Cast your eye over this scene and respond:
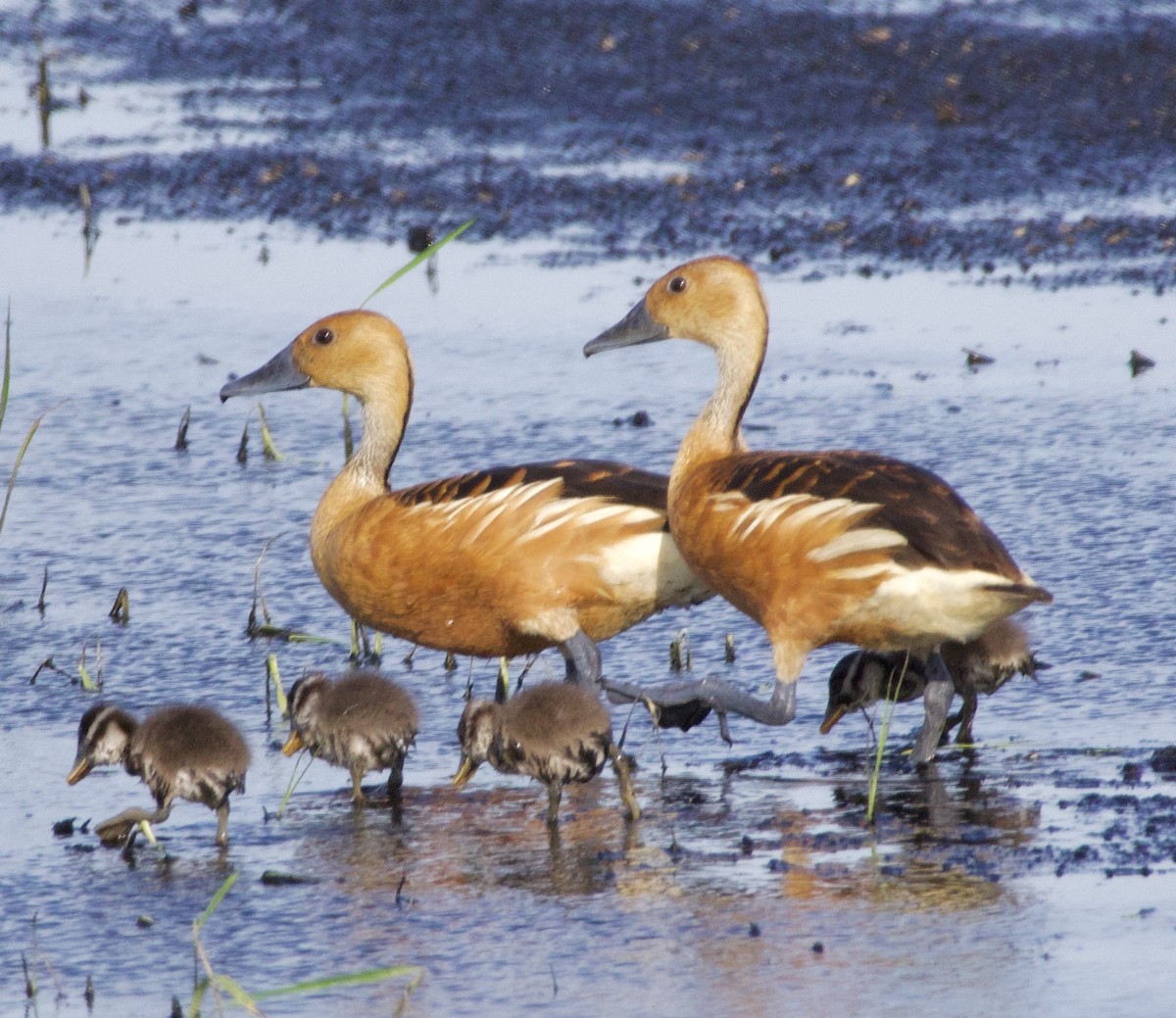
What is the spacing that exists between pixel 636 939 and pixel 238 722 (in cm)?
210

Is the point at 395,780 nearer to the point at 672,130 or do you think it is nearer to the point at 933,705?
the point at 933,705

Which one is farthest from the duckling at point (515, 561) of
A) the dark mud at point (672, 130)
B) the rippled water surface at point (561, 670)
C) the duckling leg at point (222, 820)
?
the dark mud at point (672, 130)

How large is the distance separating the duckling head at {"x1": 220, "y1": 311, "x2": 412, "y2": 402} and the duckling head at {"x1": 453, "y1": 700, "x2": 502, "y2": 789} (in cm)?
173

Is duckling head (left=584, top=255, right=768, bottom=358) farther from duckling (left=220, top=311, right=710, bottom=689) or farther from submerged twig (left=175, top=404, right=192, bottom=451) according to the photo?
submerged twig (left=175, top=404, right=192, bottom=451)

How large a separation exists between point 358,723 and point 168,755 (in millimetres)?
527

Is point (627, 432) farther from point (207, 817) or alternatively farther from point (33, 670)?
point (207, 817)

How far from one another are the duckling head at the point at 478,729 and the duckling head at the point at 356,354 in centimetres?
173

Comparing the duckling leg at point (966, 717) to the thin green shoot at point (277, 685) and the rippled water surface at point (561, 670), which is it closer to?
the rippled water surface at point (561, 670)

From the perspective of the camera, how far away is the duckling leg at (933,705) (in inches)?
241

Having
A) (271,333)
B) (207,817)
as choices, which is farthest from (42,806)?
(271,333)

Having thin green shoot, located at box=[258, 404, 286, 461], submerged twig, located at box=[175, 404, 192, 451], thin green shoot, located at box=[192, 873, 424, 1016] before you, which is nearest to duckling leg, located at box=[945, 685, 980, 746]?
thin green shoot, located at box=[192, 873, 424, 1016]

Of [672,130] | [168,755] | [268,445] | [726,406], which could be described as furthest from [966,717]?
[672,130]

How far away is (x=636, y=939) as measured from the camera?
4.76 metres

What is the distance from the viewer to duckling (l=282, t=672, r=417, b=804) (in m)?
5.85
